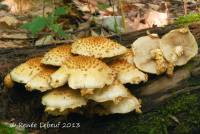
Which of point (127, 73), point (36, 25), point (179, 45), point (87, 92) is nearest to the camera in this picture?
point (87, 92)

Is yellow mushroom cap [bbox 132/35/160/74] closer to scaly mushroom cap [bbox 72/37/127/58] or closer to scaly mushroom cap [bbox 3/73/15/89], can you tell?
scaly mushroom cap [bbox 72/37/127/58]

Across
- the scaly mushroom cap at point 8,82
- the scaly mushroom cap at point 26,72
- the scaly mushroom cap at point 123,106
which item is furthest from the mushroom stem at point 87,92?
the scaly mushroom cap at point 8,82

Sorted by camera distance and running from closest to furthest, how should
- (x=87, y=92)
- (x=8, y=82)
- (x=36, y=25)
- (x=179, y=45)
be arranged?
(x=87, y=92) → (x=179, y=45) → (x=8, y=82) → (x=36, y=25)

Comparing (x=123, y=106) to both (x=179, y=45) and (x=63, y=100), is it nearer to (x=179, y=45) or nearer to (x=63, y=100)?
(x=63, y=100)

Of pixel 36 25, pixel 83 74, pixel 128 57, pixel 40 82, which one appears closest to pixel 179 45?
pixel 128 57

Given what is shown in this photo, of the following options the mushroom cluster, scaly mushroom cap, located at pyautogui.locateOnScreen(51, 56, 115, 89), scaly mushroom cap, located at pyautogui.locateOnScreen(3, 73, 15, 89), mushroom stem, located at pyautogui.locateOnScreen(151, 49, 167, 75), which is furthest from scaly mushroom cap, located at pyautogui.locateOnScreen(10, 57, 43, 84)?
mushroom stem, located at pyautogui.locateOnScreen(151, 49, 167, 75)

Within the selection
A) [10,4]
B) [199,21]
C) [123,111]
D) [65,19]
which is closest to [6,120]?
[123,111]

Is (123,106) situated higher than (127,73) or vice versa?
(127,73)
